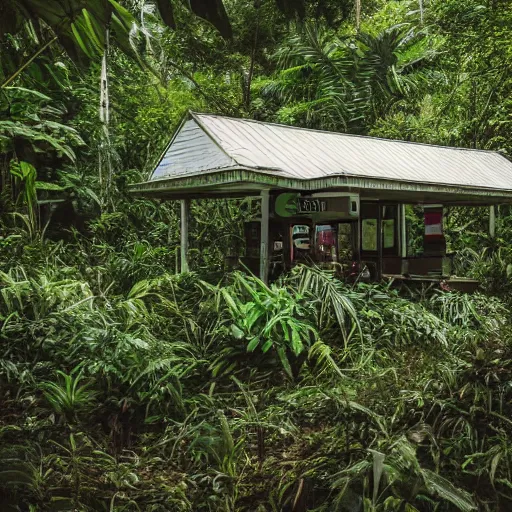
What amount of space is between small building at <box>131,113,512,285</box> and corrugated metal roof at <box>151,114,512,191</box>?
2cm

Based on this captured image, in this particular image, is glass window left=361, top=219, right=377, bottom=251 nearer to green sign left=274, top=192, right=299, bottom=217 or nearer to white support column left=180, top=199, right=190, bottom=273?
green sign left=274, top=192, right=299, bottom=217

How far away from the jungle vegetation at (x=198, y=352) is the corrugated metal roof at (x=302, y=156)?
1.58 m

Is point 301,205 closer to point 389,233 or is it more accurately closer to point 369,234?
point 369,234

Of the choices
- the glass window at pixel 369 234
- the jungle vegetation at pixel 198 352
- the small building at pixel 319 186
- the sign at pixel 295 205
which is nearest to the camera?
the jungle vegetation at pixel 198 352

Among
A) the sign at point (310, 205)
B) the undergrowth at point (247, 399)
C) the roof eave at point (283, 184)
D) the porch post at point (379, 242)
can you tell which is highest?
the roof eave at point (283, 184)

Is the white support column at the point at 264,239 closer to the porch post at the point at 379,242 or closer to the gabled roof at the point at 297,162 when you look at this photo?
the gabled roof at the point at 297,162

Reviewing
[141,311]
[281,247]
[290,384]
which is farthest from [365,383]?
[281,247]

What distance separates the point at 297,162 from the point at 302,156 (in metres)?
0.39

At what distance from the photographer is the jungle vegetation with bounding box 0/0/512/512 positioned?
415cm

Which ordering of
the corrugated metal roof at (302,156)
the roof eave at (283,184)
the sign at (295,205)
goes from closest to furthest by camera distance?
the roof eave at (283,184) < the corrugated metal roof at (302,156) < the sign at (295,205)

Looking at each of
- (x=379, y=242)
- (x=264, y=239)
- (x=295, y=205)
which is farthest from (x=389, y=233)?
(x=264, y=239)

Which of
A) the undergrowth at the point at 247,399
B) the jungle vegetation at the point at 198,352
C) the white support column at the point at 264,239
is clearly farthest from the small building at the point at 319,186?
the undergrowth at the point at 247,399

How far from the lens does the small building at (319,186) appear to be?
353 inches

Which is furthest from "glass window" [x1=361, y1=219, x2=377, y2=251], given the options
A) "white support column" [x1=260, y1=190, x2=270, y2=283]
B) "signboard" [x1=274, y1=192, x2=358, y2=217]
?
"white support column" [x1=260, y1=190, x2=270, y2=283]
